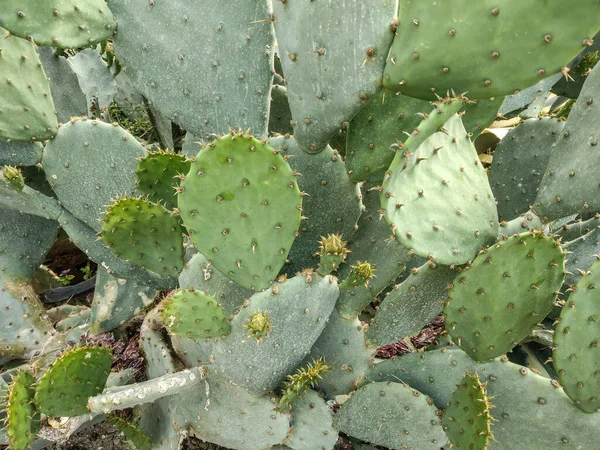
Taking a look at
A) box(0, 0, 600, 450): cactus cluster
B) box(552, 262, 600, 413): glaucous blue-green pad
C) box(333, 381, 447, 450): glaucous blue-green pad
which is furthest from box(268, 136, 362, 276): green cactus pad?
box(552, 262, 600, 413): glaucous blue-green pad

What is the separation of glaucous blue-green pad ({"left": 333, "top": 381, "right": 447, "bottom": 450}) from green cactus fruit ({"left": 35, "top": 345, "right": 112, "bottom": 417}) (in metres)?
0.67

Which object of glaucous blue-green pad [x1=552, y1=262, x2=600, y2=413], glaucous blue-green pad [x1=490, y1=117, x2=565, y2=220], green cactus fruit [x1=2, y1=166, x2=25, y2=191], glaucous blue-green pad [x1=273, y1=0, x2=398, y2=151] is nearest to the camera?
glaucous blue-green pad [x1=273, y1=0, x2=398, y2=151]

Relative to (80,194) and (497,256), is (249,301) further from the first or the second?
(80,194)

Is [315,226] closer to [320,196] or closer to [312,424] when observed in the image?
[320,196]

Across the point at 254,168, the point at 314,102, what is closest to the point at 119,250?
the point at 254,168

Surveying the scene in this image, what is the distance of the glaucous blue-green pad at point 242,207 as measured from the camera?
1.10m

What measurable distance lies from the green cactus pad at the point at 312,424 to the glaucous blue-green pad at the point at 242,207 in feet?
1.32

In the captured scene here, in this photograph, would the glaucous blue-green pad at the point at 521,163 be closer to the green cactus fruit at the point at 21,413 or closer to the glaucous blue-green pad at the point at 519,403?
the glaucous blue-green pad at the point at 519,403

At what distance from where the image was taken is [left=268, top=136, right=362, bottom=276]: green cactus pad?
1461mm

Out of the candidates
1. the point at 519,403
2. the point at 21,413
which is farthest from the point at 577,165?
the point at 21,413

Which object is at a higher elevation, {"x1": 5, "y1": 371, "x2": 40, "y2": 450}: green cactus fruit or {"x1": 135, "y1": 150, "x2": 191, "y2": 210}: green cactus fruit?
{"x1": 135, "y1": 150, "x2": 191, "y2": 210}: green cactus fruit

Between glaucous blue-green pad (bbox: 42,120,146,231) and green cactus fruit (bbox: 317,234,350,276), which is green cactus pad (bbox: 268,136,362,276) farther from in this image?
glaucous blue-green pad (bbox: 42,120,146,231)

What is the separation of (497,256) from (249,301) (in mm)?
570

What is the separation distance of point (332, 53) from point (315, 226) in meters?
0.54
